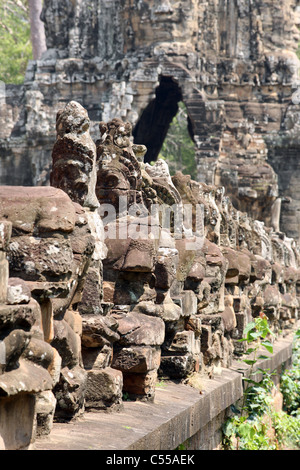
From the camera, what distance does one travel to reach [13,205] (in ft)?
13.5

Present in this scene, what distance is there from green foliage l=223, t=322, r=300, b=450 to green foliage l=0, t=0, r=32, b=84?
2701 centimetres

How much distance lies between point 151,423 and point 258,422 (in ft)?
11.9

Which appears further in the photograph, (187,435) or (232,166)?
(232,166)

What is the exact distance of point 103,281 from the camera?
217 inches

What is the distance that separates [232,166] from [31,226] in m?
20.5

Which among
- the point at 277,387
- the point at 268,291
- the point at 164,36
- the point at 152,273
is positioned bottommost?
the point at 277,387

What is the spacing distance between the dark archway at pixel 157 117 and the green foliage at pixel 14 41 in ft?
Result: 31.8

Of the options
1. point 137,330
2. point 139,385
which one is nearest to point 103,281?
point 137,330

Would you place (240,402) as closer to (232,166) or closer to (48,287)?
(48,287)

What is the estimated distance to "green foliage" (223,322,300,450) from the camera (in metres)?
7.52

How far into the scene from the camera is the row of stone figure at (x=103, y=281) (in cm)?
373

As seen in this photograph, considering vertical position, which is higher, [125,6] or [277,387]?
[125,6]

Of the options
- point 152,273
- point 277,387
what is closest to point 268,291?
point 277,387

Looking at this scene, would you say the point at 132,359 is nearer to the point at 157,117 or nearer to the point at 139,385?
the point at 139,385
